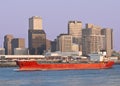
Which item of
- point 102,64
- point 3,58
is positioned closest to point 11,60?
point 3,58

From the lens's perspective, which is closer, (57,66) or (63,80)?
(63,80)

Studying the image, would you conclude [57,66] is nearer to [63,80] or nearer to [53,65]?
[53,65]

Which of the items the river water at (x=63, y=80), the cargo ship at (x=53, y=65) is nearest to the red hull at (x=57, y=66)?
the cargo ship at (x=53, y=65)

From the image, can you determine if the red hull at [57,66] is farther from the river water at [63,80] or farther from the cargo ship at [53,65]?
the river water at [63,80]

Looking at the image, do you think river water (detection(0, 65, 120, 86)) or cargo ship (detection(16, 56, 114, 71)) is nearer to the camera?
river water (detection(0, 65, 120, 86))

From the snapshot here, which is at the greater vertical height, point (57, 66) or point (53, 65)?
point (53, 65)

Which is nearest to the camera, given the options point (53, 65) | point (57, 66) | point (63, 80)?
point (63, 80)

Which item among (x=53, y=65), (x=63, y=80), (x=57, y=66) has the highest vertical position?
(x=53, y=65)

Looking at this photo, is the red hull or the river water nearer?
the river water

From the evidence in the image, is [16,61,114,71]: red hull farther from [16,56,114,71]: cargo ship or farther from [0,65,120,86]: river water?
[0,65,120,86]: river water

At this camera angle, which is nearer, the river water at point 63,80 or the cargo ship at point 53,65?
the river water at point 63,80

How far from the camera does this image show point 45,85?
224ft

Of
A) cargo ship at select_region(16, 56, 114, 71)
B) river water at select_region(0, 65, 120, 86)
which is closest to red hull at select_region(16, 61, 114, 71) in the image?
cargo ship at select_region(16, 56, 114, 71)

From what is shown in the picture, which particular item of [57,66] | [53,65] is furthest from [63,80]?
[57,66]
